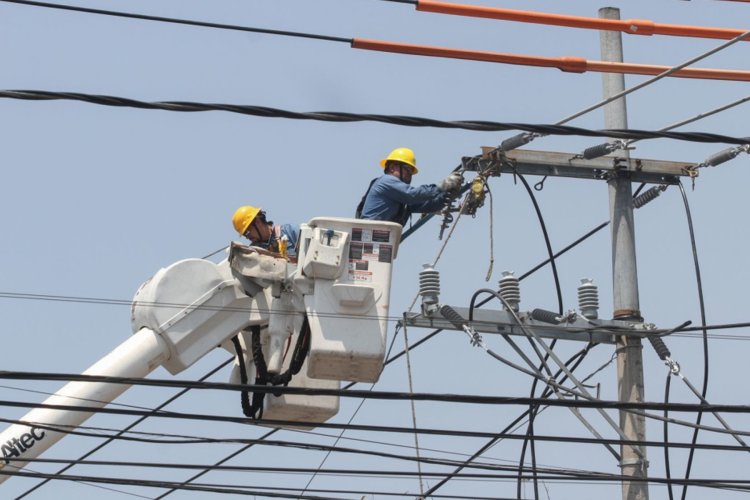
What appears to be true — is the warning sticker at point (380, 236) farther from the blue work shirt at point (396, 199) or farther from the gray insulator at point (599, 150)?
the gray insulator at point (599, 150)

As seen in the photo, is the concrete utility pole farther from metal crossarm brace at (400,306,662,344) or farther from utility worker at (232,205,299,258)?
utility worker at (232,205,299,258)

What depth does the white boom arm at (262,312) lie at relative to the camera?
13.5 meters

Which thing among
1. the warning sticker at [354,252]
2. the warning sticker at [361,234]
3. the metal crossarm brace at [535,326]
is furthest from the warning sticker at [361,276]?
the metal crossarm brace at [535,326]

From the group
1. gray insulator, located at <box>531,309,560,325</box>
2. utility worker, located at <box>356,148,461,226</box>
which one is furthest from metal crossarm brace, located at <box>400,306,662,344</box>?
utility worker, located at <box>356,148,461,226</box>

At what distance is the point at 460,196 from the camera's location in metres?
15.2

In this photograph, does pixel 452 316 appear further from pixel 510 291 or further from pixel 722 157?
pixel 722 157

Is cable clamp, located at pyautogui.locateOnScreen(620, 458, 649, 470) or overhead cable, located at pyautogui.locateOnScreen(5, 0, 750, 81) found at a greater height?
overhead cable, located at pyautogui.locateOnScreen(5, 0, 750, 81)

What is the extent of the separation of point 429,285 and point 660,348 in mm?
2044

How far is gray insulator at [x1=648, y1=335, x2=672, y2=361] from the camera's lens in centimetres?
1523

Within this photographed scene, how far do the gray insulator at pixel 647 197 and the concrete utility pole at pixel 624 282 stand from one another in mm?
189

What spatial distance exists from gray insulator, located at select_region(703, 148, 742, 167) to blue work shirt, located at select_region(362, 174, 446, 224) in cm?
247

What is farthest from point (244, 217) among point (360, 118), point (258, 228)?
point (360, 118)

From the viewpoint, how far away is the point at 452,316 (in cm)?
1488

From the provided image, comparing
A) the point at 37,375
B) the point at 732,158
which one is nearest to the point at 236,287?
the point at 37,375
